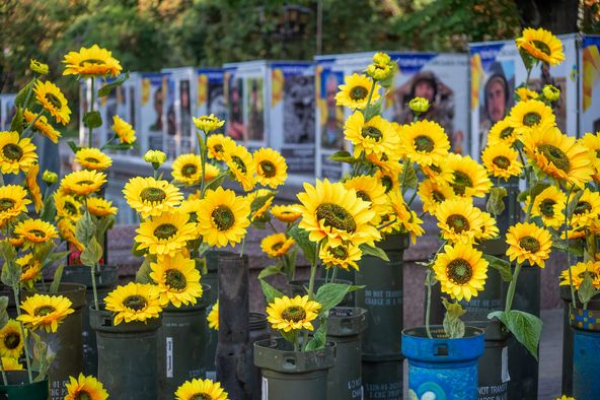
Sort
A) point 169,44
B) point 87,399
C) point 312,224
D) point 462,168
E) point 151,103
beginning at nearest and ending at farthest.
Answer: point 312,224
point 87,399
point 462,168
point 151,103
point 169,44

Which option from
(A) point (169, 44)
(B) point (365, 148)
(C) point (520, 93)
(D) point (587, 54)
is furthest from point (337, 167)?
(A) point (169, 44)

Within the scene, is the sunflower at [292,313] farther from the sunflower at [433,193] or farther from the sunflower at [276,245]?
the sunflower at [276,245]

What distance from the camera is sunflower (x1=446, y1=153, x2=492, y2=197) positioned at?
14.8 feet

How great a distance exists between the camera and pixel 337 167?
13102 mm

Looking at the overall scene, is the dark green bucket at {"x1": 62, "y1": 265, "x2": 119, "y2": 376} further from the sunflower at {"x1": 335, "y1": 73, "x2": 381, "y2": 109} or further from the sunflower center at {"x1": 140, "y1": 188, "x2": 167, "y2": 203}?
the sunflower at {"x1": 335, "y1": 73, "x2": 381, "y2": 109}

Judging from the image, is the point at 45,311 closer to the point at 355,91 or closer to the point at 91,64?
the point at 91,64

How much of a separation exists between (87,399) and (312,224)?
1.00 meters

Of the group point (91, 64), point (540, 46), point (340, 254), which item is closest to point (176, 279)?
point (340, 254)

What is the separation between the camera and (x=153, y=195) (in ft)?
12.9

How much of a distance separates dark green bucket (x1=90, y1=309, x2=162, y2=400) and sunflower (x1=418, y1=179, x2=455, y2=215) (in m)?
1.03

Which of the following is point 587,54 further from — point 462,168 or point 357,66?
point 462,168

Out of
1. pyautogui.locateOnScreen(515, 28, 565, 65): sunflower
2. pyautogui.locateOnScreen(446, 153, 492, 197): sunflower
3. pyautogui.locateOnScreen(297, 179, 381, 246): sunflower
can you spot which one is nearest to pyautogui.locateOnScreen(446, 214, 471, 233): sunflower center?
pyautogui.locateOnScreen(446, 153, 492, 197): sunflower

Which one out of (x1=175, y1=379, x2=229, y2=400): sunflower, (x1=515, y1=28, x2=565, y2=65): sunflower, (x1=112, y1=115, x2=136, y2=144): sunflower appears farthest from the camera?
(x1=112, y1=115, x2=136, y2=144): sunflower

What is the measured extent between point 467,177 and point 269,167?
707mm
